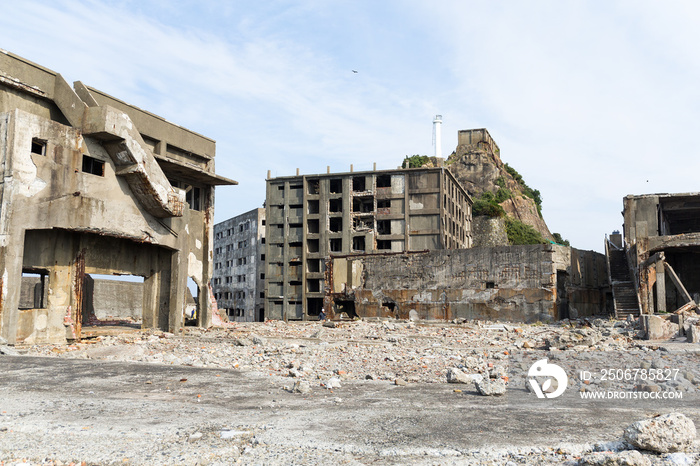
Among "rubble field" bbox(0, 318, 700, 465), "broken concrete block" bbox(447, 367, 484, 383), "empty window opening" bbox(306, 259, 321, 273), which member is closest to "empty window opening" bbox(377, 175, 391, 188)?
"empty window opening" bbox(306, 259, 321, 273)

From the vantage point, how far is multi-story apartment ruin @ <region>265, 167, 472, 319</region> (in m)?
48.6

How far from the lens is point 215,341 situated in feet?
50.6

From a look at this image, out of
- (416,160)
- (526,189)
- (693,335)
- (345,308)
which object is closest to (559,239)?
(526,189)

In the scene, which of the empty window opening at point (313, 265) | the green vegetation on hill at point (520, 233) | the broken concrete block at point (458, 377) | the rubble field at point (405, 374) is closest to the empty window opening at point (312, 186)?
the empty window opening at point (313, 265)

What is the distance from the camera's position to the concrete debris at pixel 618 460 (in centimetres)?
414

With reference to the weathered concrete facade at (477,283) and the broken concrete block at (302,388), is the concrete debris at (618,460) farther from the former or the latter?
the weathered concrete facade at (477,283)

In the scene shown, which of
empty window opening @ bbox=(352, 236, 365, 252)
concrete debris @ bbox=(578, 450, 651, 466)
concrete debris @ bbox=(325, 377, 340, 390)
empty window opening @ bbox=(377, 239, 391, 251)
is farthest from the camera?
empty window opening @ bbox=(352, 236, 365, 252)

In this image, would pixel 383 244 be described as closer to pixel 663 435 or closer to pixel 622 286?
pixel 622 286

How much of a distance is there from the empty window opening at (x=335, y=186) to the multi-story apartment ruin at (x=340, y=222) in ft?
0.31

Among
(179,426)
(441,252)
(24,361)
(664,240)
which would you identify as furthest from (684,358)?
(441,252)

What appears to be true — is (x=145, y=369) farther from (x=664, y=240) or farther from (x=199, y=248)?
(x=664, y=240)

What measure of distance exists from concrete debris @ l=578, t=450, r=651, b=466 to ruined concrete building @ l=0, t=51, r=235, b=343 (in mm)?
14135

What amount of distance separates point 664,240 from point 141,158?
20.2 m

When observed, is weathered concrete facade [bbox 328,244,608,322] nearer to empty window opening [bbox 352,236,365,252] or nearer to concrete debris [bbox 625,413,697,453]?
empty window opening [bbox 352,236,365,252]
